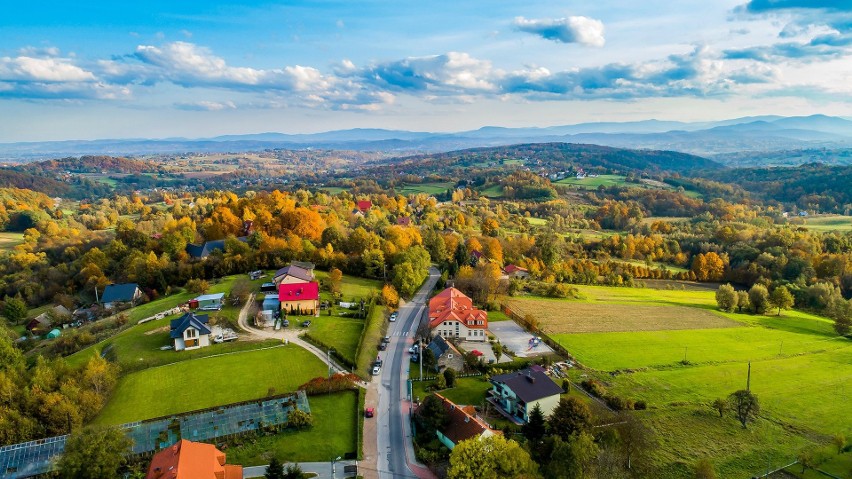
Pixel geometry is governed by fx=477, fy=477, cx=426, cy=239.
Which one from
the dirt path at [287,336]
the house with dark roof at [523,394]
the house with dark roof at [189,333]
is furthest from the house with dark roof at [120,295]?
the house with dark roof at [523,394]

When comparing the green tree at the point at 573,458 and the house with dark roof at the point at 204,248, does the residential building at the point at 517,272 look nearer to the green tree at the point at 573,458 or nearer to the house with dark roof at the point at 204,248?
the house with dark roof at the point at 204,248

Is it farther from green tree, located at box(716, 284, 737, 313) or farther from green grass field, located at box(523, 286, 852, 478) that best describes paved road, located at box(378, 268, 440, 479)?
green tree, located at box(716, 284, 737, 313)

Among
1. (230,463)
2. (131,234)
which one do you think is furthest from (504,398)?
(131,234)

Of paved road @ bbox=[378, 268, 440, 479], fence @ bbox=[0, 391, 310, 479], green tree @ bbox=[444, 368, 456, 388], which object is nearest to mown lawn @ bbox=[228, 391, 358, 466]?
fence @ bbox=[0, 391, 310, 479]

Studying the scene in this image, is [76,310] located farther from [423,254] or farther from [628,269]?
[628,269]

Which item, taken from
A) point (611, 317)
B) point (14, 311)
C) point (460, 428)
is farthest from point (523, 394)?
point (14, 311)

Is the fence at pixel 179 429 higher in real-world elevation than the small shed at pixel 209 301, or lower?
lower
